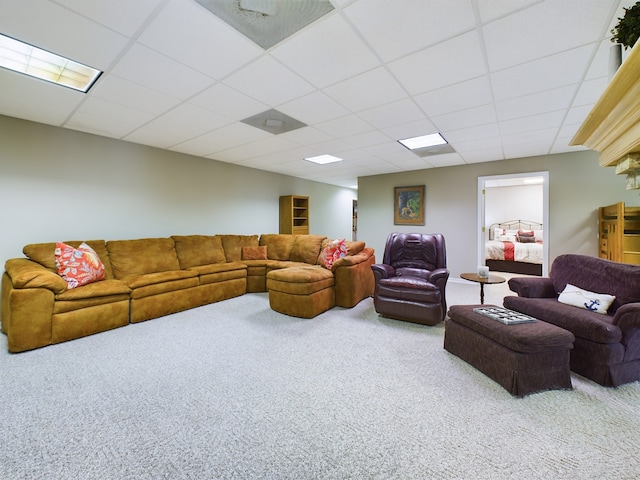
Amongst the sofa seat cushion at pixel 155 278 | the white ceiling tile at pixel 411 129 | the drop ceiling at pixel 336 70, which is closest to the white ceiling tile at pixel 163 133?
the drop ceiling at pixel 336 70

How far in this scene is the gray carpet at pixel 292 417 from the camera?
1.29 meters

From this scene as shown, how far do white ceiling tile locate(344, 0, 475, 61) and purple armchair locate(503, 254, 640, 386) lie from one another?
2234 millimetres

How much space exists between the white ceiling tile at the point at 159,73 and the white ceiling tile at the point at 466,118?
2.55 metres

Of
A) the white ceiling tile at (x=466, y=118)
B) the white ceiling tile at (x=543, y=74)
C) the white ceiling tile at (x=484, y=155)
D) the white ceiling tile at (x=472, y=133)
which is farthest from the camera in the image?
the white ceiling tile at (x=484, y=155)

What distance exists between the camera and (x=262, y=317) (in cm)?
341

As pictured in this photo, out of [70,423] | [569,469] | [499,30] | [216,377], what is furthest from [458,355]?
[70,423]

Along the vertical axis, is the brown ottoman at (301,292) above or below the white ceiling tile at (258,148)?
below

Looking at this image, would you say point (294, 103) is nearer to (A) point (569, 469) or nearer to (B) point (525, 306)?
(B) point (525, 306)

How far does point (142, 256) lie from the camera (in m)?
3.82

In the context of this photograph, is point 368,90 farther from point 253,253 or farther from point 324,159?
point 253,253

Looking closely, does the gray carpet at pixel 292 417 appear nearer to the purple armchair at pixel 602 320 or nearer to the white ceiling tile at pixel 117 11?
the purple armchair at pixel 602 320

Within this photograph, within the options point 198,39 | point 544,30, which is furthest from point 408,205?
point 198,39

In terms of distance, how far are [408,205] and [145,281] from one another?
17.4 ft

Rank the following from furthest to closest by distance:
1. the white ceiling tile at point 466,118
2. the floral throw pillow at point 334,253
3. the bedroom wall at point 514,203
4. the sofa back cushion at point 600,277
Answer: the bedroom wall at point 514,203 → the floral throw pillow at point 334,253 → the white ceiling tile at point 466,118 → the sofa back cushion at point 600,277
